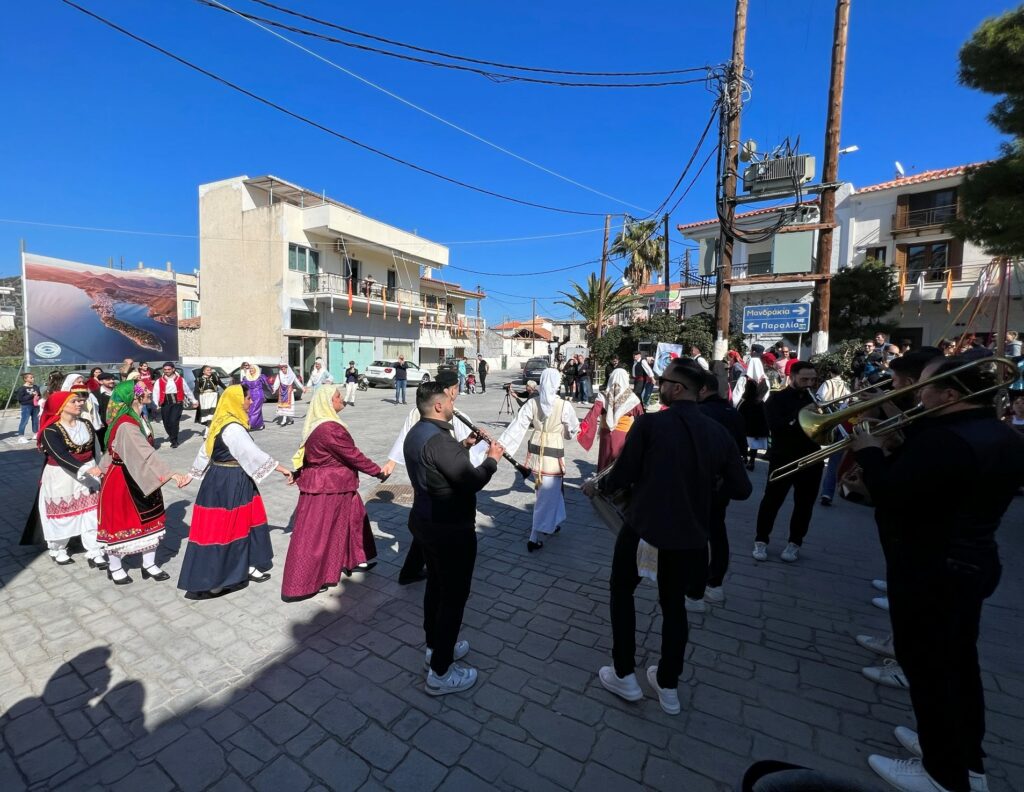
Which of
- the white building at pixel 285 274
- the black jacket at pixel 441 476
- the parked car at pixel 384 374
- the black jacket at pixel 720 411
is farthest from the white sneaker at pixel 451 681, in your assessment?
the white building at pixel 285 274

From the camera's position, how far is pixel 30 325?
14.0m

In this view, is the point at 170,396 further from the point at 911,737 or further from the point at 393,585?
the point at 911,737

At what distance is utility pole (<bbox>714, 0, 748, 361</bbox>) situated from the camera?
32.1 feet

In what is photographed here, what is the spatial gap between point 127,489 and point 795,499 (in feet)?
18.3

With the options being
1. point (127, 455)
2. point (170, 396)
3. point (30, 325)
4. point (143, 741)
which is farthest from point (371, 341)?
point (143, 741)

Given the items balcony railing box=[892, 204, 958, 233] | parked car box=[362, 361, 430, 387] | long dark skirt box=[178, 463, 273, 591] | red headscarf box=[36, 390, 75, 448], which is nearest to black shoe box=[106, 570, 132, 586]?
long dark skirt box=[178, 463, 273, 591]

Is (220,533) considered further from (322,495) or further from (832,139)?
(832,139)

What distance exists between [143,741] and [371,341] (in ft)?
92.5

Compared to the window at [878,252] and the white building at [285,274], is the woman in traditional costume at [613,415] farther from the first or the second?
the window at [878,252]

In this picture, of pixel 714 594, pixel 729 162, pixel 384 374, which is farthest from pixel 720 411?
pixel 384 374

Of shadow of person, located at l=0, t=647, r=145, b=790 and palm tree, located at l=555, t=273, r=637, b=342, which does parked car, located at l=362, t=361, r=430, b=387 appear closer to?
palm tree, located at l=555, t=273, r=637, b=342

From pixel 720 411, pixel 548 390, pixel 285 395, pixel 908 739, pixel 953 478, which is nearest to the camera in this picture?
pixel 953 478

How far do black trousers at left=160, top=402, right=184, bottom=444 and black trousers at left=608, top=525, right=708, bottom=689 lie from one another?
1028 centimetres

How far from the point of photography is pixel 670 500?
241cm
